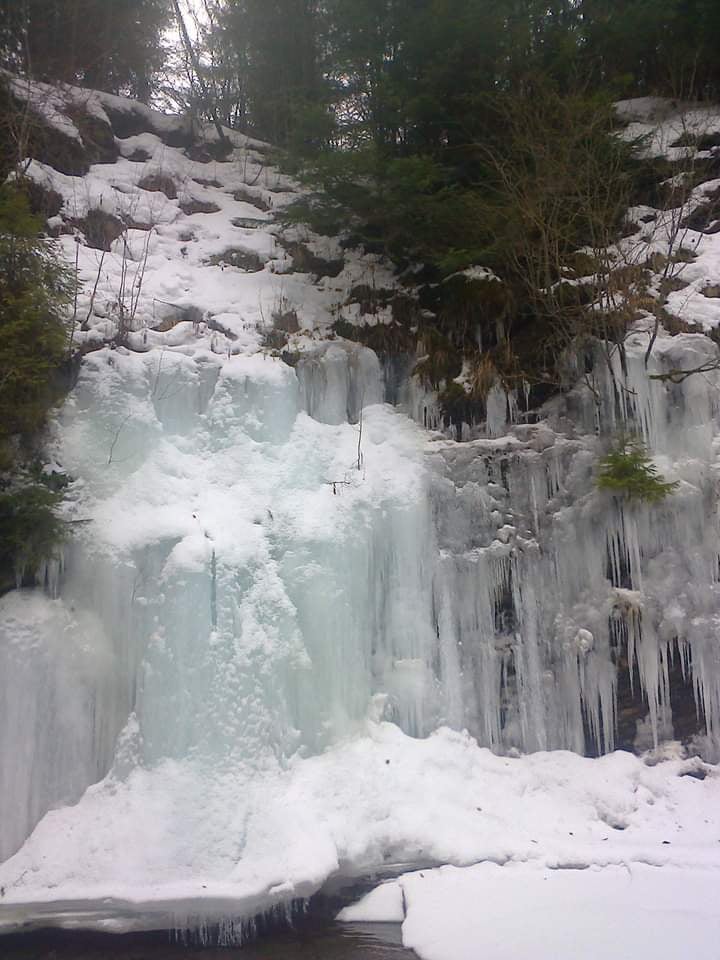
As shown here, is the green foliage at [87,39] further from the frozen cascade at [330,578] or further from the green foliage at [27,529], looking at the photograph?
the green foliage at [27,529]

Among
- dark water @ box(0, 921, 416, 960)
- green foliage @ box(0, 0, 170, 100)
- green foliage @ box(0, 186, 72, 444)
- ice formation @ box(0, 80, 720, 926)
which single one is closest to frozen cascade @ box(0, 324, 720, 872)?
ice formation @ box(0, 80, 720, 926)

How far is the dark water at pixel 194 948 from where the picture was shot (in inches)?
137

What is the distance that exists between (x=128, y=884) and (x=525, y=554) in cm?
369

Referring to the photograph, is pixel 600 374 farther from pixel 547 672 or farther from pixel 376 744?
pixel 376 744

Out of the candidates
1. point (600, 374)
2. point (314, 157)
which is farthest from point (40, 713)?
point (314, 157)

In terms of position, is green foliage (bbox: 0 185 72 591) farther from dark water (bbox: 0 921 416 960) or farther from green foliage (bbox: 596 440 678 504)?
green foliage (bbox: 596 440 678 504)

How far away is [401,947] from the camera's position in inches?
139

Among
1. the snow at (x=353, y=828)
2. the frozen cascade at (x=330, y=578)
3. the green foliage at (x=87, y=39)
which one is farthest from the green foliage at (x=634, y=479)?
the green foliage at (x=87, y=39)

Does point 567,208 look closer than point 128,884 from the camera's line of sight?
No

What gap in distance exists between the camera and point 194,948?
3.55 metres

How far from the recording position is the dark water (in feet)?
11.4

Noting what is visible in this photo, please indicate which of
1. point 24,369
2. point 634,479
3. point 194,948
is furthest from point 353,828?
point 24,369

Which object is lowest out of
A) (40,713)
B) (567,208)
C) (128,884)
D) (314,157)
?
(128,884)

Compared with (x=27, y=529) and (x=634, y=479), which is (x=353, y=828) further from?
(x=634, y=479)
